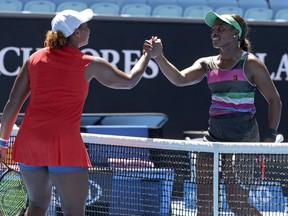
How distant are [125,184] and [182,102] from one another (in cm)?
412

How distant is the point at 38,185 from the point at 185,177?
1.00 metres

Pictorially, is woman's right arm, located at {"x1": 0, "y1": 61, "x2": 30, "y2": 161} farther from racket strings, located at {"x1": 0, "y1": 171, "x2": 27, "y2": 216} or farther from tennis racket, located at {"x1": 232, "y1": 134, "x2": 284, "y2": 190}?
tennis racket, located at {"x1": 232, "y1": 134, "x2": 284, "y2": 190}

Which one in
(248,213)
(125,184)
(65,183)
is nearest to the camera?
(65,183)

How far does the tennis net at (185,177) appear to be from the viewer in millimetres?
5180

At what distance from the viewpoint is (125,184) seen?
5574 mm

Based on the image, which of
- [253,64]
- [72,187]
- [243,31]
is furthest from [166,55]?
[72,187]

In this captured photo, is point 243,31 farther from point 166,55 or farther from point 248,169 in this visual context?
point 166,55

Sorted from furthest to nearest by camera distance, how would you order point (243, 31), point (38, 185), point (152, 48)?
point (243, 31), point (152, 48), point (38, 185)

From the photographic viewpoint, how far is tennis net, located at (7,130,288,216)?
518cm

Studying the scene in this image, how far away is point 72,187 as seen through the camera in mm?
4789

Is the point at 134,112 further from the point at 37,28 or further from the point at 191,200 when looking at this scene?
the point at 191,200

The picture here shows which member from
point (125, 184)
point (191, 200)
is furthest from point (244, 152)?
point (125, 184)

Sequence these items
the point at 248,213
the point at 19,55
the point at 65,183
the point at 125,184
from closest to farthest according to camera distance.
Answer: the point at 65,183, the point at 248,213, the point at 125,184, the point at 19,55

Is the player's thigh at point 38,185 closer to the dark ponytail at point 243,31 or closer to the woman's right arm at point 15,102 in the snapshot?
the woman's right arm at point 15,102
